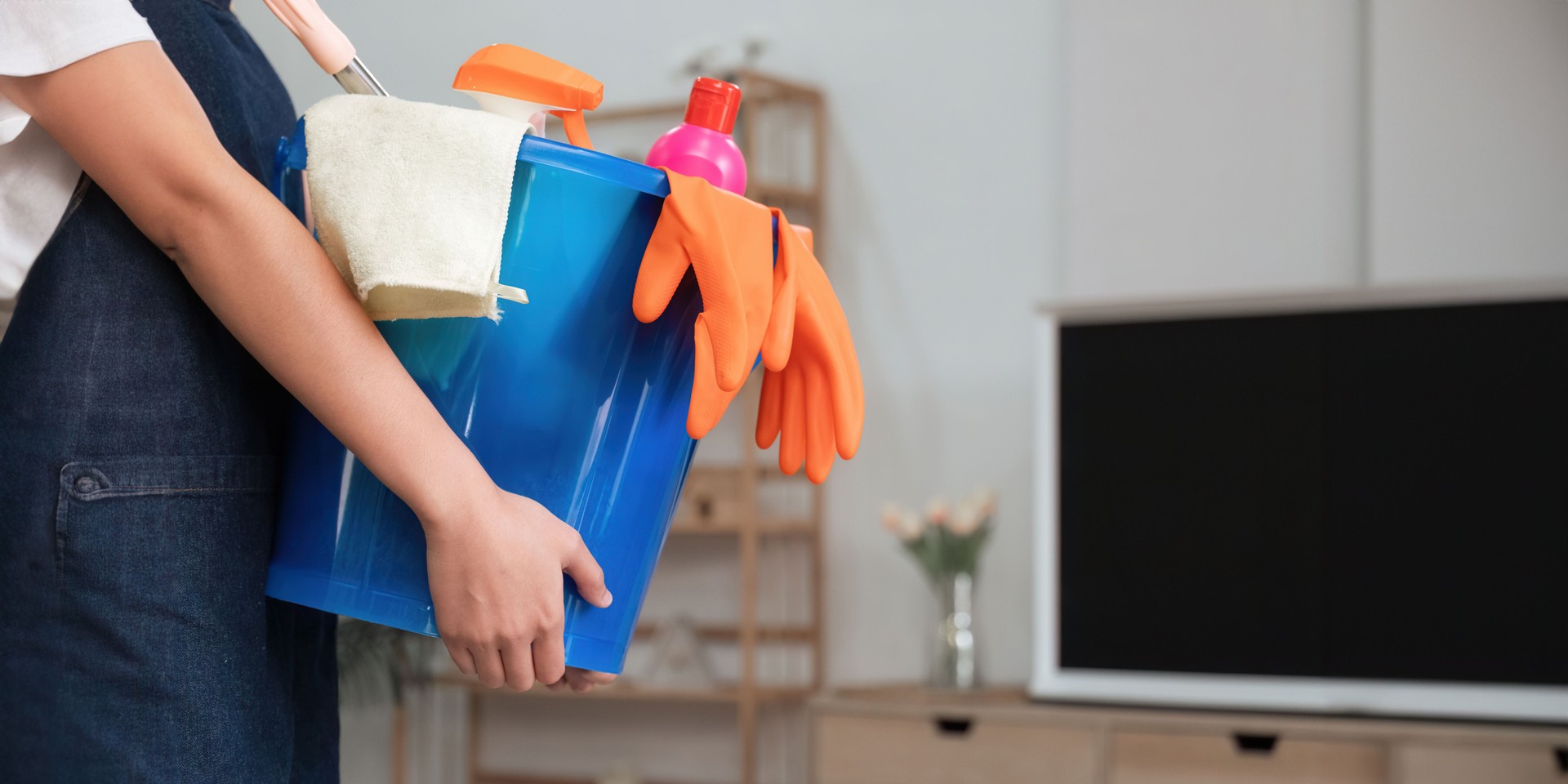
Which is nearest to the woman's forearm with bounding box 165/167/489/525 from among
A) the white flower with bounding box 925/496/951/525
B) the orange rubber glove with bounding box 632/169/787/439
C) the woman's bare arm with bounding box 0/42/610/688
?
the woman's bare arm with bounding box 0/42/610/688

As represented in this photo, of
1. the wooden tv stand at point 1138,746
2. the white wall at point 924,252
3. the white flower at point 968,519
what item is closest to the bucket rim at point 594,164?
the wooden tv stand at point 1138,746

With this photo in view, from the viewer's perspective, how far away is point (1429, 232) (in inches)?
81.6

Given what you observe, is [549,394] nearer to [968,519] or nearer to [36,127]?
[36,127]

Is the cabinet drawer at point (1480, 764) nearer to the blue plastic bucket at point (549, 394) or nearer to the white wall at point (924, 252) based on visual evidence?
the white wall at point (924, 252)

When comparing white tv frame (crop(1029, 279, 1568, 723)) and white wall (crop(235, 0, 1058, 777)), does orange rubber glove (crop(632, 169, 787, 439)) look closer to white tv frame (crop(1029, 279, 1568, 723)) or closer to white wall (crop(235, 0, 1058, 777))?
white tv frame (crop(1029, 279, 1568, 723))

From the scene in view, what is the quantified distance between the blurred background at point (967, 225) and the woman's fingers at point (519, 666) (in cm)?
145

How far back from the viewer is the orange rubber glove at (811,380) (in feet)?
1.74

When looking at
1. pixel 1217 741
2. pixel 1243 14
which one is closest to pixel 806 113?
pixel 1243 14

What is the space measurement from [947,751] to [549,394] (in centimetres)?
163

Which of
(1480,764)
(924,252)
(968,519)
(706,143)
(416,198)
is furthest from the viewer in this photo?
(924,252)

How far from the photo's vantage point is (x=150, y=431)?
499mm

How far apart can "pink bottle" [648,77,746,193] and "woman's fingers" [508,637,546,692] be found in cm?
24

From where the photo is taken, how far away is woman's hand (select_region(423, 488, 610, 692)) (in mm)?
491

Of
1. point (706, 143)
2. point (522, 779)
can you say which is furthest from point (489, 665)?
point (522, 779)
